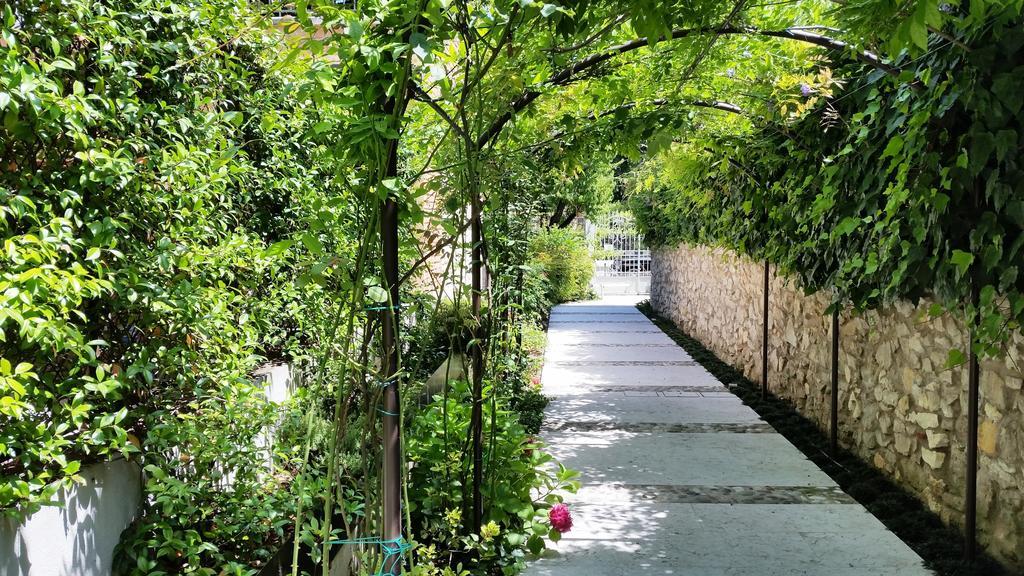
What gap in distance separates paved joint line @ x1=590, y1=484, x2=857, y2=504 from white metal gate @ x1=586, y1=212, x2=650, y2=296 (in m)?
16.3

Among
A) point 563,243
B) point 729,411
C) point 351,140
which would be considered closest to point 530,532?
point 351,140

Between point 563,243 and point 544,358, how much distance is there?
5075 mm

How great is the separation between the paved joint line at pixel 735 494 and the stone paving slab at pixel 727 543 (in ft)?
0.26

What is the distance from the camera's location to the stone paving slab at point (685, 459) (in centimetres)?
449

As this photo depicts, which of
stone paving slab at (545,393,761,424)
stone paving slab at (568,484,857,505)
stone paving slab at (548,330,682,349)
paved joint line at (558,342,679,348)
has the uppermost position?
stone paving slab at (548,330,682,349)

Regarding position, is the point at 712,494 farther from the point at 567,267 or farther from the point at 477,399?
the point at 567,267

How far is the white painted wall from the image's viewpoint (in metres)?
2.08

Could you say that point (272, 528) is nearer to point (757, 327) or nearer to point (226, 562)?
point (226, 562)

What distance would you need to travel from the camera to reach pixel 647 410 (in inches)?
254

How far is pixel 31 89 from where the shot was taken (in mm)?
1991

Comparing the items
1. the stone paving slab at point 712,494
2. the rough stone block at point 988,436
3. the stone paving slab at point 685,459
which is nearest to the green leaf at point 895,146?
the rough stone block at point 988,436

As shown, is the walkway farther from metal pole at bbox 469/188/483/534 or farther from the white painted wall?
the white painted wall

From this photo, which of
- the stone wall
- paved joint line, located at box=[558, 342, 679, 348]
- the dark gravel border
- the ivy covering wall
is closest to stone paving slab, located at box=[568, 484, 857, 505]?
the dark gravel border

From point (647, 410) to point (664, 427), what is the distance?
2.07 ft
